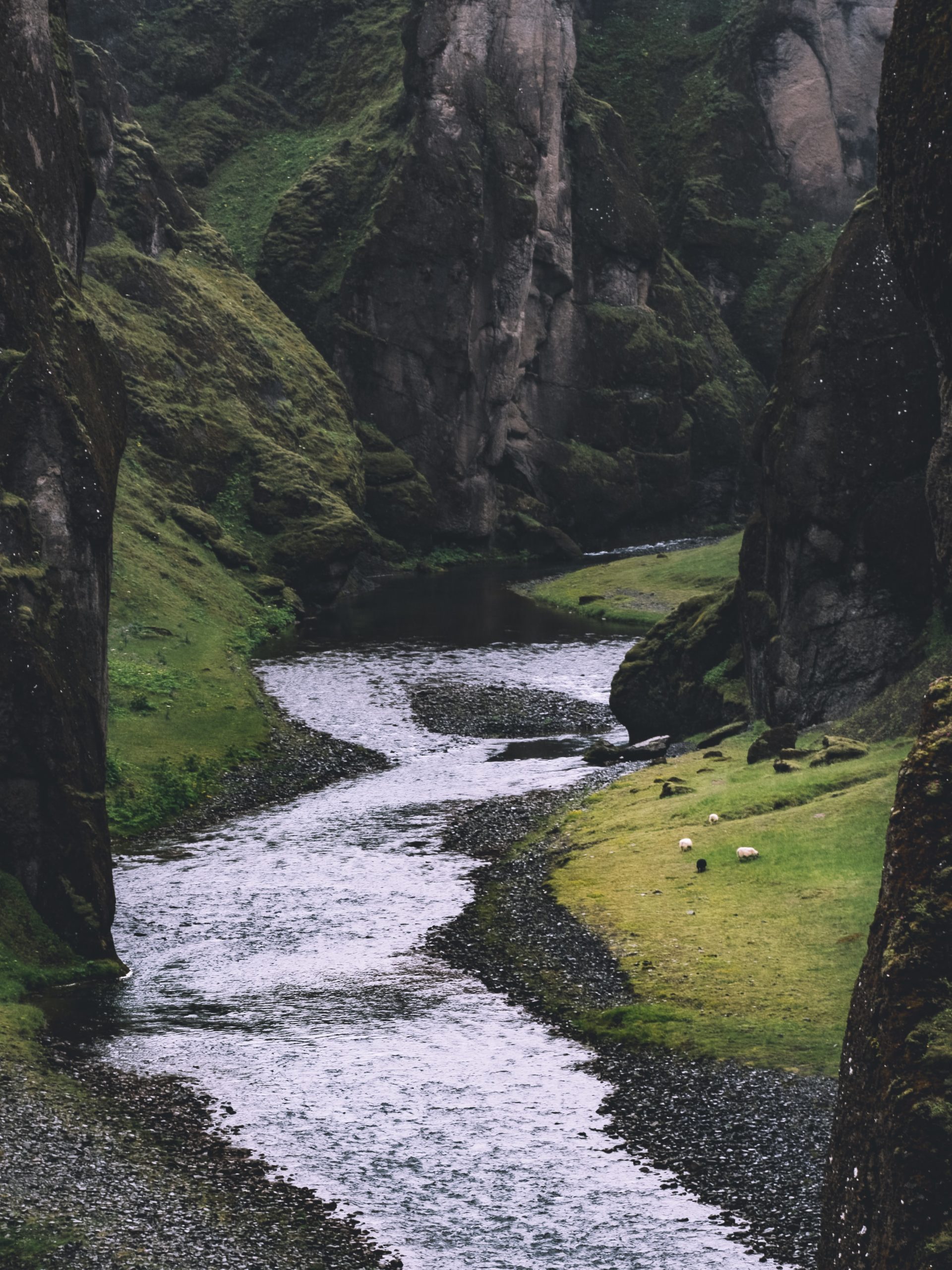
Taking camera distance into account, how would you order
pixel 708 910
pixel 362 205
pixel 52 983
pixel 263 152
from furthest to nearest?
pixel 263 152
pixel 362 205
pixel 708 910
pixel 52 983

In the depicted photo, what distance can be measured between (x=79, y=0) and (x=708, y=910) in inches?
5983

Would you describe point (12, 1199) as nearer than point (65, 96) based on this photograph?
Yes

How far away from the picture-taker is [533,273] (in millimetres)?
127125

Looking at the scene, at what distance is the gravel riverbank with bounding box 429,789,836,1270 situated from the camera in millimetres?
19203

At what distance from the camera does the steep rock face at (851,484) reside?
43500mm

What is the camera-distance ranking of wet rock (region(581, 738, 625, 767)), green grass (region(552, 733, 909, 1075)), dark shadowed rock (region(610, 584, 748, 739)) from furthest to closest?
dark shadowed rock (region(610, 584, 748, 739)) → wet rock (region(581, 738, 625, 767)) → green grass (region(552, 733, 909, 1075))

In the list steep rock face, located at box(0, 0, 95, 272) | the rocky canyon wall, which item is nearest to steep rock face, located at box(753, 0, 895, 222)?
steep rock face, located at box(0, 0, 95, 272)

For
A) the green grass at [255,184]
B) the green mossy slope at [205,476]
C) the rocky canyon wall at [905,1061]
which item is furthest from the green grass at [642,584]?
the rocky canyon wall at [905,1061]

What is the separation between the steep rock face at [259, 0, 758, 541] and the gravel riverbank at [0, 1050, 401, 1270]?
10013cm

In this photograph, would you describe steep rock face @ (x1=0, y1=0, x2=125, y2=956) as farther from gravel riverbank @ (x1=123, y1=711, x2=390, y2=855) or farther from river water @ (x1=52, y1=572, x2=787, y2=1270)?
gravel riverbank @ (x1=123, y1=711, x2=390, y2=855)

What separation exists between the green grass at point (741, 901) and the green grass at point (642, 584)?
4592 cm

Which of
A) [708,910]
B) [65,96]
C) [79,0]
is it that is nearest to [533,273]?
[79,0]

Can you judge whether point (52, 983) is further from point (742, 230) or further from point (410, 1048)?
point (742, 230)

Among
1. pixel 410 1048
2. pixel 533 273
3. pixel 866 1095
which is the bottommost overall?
pixel 410 1048
